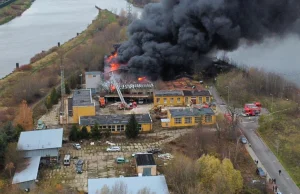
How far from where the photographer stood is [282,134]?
14.9 m

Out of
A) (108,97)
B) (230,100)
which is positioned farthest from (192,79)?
(108,97)

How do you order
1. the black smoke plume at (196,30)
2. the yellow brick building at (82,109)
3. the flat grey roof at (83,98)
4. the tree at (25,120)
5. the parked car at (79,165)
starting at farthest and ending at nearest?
the black smoke plume at (196,30) → the flat grey roof at (83,98) → the yellow brick building at (82,109) → the tree at (25,120) → the parked car at (79,165)

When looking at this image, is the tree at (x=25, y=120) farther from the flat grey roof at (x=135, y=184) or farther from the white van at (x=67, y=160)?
the flat grey roof at (x=135, y=184)

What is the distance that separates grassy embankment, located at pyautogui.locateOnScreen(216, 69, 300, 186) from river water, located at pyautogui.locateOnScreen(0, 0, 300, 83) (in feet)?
9.05

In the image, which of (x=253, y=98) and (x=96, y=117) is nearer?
(x=96, y=117)

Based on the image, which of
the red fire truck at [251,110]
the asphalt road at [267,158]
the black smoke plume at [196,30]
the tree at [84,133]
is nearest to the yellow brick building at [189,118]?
the asphalt road at [267,158]

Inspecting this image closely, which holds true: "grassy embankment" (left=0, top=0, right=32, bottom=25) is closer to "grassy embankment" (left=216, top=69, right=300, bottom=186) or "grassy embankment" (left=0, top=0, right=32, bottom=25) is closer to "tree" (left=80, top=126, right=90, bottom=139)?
"grassy embankment" (left=216, top=69, right=300, bottom=186)

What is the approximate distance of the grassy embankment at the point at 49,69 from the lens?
64.5 ft

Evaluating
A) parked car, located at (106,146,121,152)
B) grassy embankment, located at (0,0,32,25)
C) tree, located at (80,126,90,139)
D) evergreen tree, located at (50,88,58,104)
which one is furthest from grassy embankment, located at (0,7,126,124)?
grassy embankment, located at (0,0,32,25)

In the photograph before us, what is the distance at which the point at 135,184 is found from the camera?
10.5m

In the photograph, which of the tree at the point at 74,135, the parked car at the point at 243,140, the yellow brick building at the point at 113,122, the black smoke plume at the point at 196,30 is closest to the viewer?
the parked car at the point at 243,140

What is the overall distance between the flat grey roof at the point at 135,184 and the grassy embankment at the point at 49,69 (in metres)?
7.51

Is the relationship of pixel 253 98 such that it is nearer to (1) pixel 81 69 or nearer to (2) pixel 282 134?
(2) pixel 282 134

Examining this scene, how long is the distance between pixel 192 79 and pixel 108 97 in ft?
15.0
